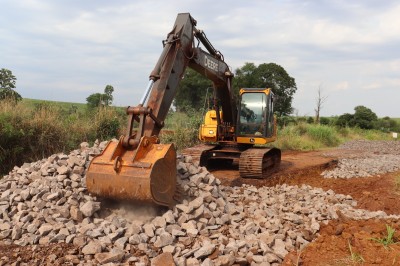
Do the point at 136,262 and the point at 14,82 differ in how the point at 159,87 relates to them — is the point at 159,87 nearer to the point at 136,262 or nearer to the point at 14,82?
the point at 136,262

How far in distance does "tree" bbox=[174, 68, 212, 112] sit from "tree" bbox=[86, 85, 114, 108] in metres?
17.0

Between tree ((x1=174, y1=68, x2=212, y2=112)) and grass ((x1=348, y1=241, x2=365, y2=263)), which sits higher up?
tree ((x1=174, y1=68, x2=212, y2=112))

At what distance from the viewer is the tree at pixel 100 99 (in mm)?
13632

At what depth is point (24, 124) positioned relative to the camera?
9.90 meters

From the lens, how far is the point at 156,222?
4992 mm

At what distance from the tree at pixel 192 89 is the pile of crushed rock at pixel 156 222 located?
28.3 metres

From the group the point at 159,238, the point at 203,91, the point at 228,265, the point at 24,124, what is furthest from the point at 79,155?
the point at 203,91

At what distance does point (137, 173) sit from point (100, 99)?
9340 millimetres

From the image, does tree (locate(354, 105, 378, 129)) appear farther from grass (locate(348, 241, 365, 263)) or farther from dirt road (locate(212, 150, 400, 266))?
grass (locate(348, 241, 365, 263))

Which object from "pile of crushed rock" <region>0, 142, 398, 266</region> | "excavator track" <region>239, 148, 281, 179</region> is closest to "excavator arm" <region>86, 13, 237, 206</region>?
"pile of crushed rock" <region>0, 142, 398, 266</region>

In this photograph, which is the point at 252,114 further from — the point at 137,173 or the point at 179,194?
the point at 137,173

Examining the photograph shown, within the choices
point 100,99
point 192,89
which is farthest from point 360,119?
point 100,99

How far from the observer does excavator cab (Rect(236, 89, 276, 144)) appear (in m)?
10.3

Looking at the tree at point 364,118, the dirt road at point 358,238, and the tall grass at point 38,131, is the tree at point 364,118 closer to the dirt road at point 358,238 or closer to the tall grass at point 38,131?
the dirt road at point 358,238
